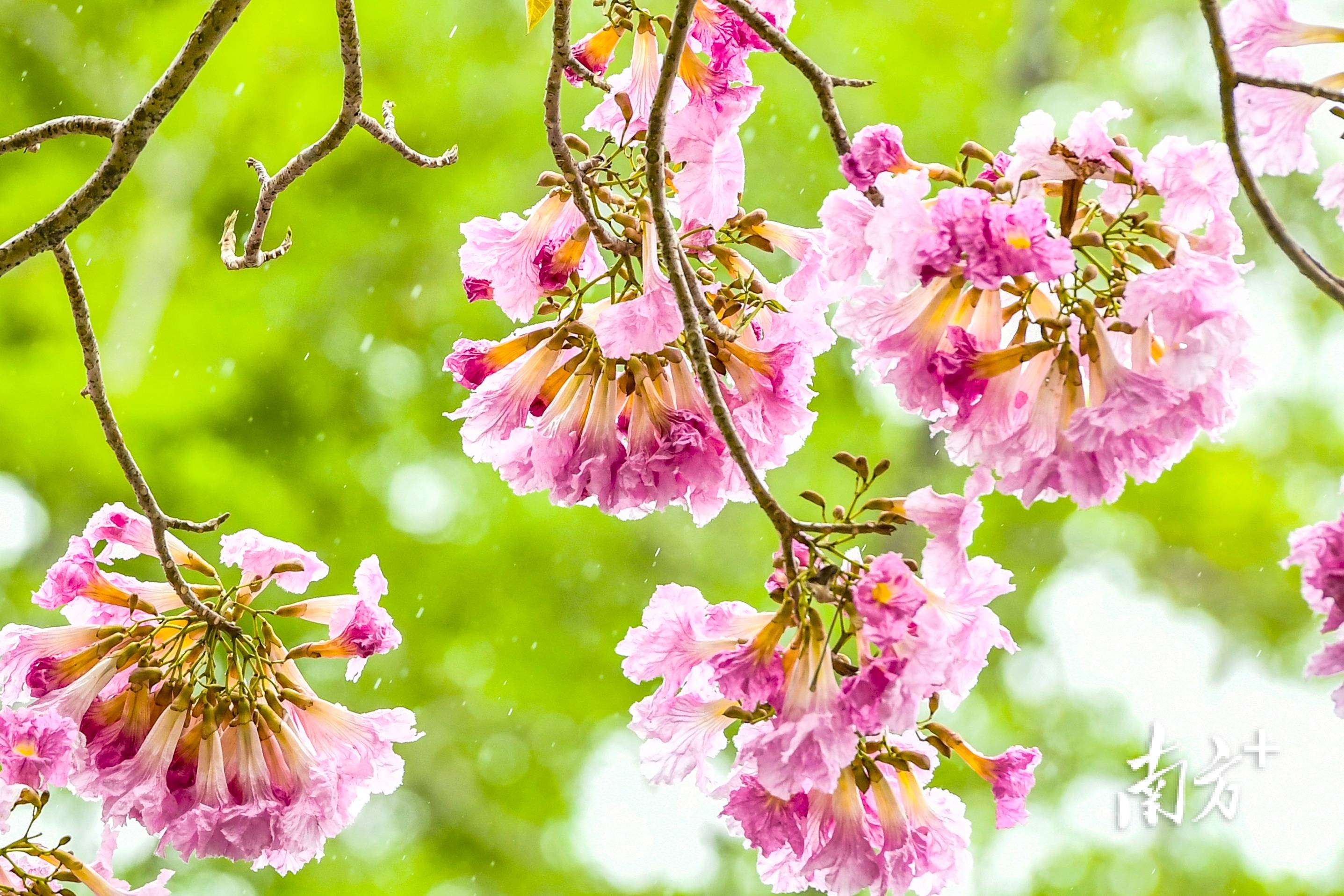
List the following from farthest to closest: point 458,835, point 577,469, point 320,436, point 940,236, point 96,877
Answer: point 320,436 < point 458,835 < point 96,877 < point 577,469 < point 940,236

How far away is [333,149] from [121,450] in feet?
0.85

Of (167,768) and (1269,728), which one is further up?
(1269,728)

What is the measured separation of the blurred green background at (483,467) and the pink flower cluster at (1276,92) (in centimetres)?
298

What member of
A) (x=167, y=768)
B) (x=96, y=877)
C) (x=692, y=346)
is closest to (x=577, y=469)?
(x=692, y=346)

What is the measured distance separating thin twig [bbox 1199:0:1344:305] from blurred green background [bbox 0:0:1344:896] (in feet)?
10.1

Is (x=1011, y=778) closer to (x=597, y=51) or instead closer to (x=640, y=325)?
(x=640, y=325)

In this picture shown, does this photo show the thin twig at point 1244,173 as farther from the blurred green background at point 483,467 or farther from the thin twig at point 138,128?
the blurred green background at point 483,467

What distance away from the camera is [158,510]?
0.77 m

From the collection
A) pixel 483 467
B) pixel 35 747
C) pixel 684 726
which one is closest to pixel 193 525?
pixel 35 747

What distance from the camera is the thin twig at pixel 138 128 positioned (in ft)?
2.21

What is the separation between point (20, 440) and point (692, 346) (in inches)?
142

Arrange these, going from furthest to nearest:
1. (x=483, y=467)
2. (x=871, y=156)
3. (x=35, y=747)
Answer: (x=483, y=467) → (x=35, y=747) → (x=871, y=156)

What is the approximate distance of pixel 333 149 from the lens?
2.87ft

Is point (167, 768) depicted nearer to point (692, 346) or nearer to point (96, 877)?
point (96, 877)
